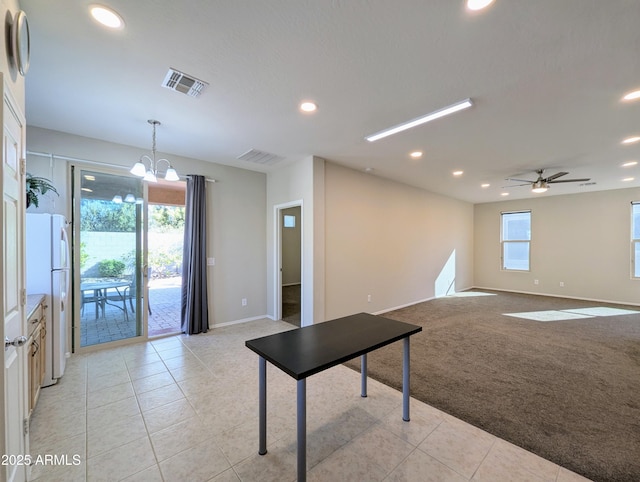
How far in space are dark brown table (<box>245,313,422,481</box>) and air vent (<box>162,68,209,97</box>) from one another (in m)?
2.13

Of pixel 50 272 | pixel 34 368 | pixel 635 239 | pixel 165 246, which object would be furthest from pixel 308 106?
pixel 635 239

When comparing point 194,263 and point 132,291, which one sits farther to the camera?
point 194,263

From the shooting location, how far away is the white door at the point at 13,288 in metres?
1.22

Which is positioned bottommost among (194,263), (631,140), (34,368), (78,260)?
(34,368)

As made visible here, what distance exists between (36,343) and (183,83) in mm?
2552

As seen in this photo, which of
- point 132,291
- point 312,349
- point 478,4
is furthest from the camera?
point 132,291

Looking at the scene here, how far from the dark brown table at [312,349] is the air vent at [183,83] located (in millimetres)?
2131

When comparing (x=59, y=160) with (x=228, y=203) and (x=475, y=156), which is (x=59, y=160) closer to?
(x=228, y=203)

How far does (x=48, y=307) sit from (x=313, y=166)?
137 inches

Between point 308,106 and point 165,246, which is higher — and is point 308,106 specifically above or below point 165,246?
above

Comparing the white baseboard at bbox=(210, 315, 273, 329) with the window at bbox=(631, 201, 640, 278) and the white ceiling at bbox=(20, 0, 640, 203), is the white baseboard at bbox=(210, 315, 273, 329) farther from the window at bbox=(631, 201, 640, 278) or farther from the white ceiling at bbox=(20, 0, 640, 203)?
the window at bbox=(631, 201, 640, 278)

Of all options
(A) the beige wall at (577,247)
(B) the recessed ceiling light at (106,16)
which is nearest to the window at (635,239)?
(A) the beige wall at (577,247)

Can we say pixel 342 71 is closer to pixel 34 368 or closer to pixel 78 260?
pixel 34 368

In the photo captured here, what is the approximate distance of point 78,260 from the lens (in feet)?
11.3
